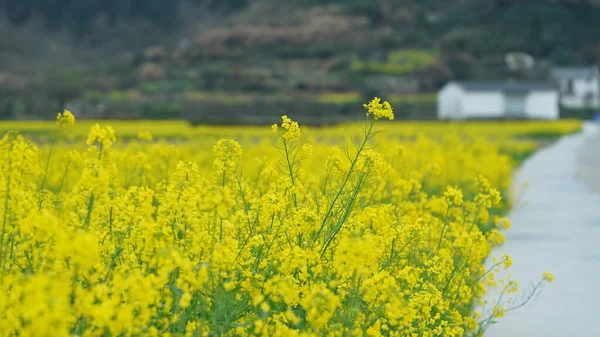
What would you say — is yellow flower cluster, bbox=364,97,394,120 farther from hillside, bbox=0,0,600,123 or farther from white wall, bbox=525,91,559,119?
white wall, bbox=525,91,559,119

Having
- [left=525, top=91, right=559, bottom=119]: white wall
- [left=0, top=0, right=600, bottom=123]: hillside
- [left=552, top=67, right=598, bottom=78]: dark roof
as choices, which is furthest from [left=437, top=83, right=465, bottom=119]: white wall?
[left=552, top=67, right=598, bottom=78]: dark roof

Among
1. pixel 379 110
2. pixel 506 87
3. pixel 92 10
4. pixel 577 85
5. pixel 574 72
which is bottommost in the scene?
pixel 379 110

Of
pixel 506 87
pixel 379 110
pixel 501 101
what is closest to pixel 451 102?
pixel 501 101

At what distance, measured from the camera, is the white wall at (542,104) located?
174 ft

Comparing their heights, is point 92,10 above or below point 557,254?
above

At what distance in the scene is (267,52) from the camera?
88250mm

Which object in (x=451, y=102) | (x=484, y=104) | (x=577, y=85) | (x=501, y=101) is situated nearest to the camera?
(x=484, y=104)

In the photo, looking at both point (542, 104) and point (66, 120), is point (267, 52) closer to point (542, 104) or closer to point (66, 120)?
point (542, 104)

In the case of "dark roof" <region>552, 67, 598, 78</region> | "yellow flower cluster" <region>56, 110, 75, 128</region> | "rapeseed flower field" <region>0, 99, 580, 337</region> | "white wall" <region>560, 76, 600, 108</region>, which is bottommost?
"rapeseed flower field" <region>0, 99, 580, 337</region>

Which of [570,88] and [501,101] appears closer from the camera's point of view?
[501,101]

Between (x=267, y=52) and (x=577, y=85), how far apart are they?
3159 centimetres

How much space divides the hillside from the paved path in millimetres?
26221

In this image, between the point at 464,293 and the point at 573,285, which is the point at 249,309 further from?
the point at 573,285

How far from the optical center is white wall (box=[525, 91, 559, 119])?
2085 inches
